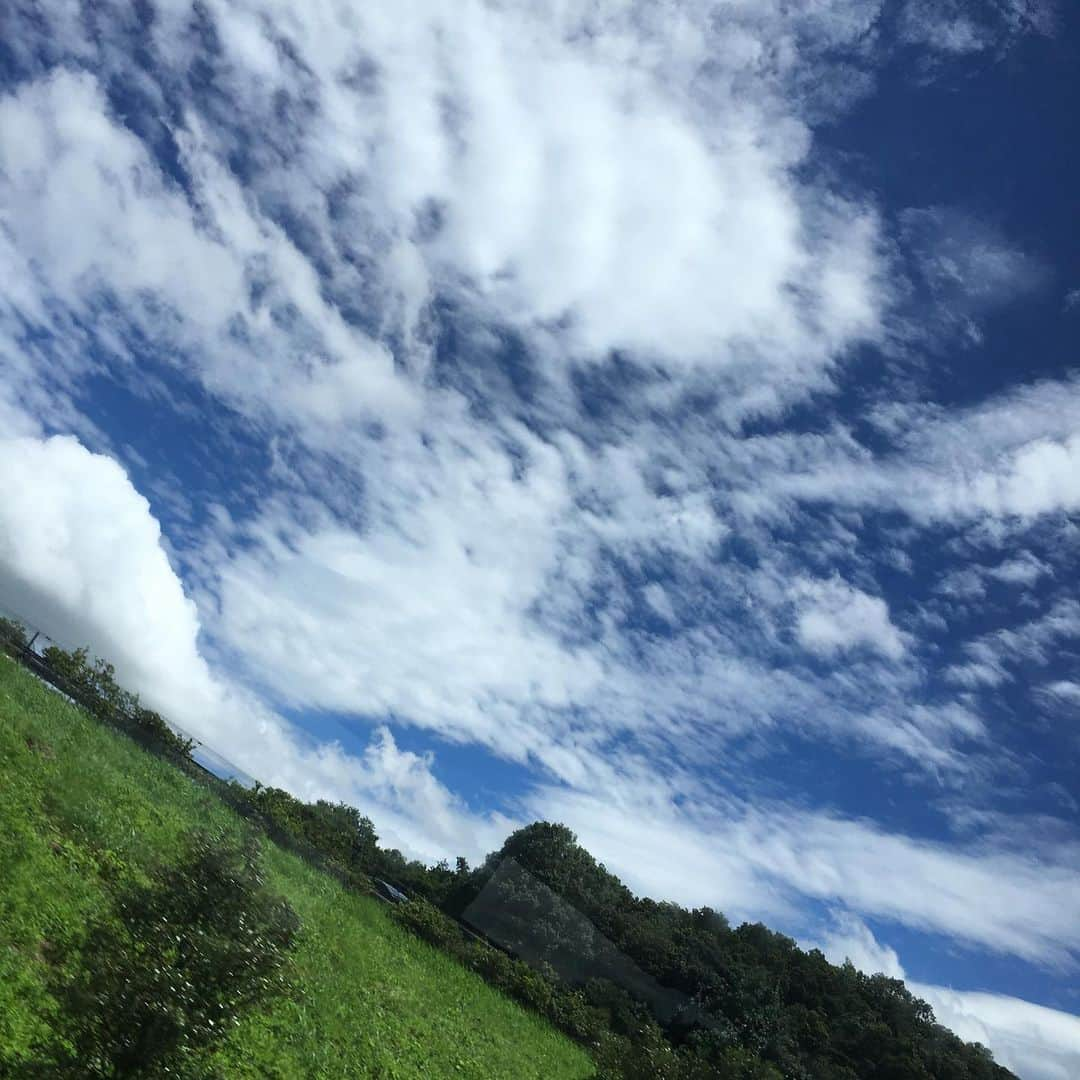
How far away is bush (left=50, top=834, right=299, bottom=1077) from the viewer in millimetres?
6645

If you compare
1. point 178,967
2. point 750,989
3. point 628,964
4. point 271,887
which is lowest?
point 178,967

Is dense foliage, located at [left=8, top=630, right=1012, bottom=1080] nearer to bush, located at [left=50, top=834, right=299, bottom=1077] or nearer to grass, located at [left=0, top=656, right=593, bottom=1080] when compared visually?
grass, located at [left=0, top=656, right=593, bottom=1080]

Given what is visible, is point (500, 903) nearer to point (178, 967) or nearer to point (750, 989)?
point (750, 989)

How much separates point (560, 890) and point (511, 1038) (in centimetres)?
2480

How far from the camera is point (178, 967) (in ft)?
22.3

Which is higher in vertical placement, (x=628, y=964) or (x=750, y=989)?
(x=750, y=989)

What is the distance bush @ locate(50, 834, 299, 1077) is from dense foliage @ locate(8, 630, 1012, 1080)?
1921cm

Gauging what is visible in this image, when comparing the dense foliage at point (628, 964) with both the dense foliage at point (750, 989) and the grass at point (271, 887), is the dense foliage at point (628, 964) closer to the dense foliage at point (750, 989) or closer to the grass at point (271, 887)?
the dense foliage at point (750, 989)

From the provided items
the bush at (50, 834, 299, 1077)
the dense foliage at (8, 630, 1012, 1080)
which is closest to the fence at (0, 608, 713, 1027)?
the dense foliage at (8, 630, 1012, 1080)

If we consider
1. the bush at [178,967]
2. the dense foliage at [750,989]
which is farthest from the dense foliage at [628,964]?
the bush at [178,967]

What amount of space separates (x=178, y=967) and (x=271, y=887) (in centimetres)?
115

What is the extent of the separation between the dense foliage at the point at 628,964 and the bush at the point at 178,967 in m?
19.2

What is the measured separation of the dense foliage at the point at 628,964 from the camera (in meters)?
30.1

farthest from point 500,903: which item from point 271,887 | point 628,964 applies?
point 271,887
